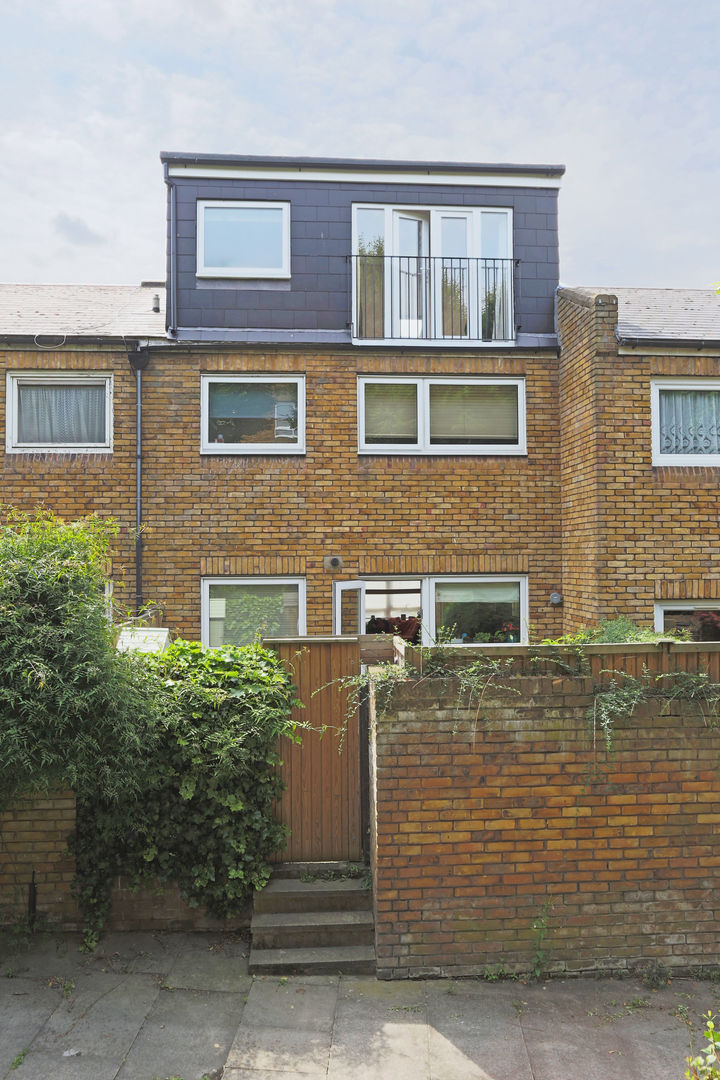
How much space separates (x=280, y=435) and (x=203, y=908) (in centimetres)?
611

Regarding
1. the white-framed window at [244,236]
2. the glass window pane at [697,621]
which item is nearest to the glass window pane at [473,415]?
the white-framed window at [244,236]

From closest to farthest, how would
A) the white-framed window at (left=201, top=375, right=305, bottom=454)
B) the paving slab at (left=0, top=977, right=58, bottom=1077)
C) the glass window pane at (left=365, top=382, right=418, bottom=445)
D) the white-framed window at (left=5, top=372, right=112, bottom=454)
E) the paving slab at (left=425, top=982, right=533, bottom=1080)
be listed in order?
1. the paving slab at (left=425, top=982, right=533, bottom=1080)
2. the paving slab at (left=0, top=977, right=58, bottom=1077)
3. the white-framed window at (left=5, top=372, right=112, bottom=454)
4. the white-framed window at (left=201, top=375, right=305, bottom=454)
5. the glass window pane at (left=365, top=382, right=418, bottom=445)

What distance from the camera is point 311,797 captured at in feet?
16.8

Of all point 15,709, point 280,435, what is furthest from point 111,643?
point 280,435

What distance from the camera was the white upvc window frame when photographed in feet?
29.6

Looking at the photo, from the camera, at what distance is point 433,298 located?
33.6ft

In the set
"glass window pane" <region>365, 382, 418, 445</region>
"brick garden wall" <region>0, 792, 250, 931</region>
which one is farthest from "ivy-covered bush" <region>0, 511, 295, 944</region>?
"glass window pane" <region>365, 382, 418, 445</region>

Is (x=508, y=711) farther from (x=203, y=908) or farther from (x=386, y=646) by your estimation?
(x=203, y=908)

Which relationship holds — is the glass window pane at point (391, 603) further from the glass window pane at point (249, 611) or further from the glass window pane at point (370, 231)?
the glass window pane at point (370, 231)

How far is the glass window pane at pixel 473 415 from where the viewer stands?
32.4 ft

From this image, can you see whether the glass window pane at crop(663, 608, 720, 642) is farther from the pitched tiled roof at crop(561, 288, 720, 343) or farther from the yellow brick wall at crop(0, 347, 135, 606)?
the yellow brick wall at crop(0, 347, 135, 606)

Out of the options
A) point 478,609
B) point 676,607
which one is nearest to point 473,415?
point 478,609

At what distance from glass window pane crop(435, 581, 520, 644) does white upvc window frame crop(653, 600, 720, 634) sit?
1.74 meters

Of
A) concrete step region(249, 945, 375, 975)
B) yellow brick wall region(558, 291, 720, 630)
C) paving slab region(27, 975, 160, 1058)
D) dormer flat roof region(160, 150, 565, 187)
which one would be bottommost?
paving slab region(27, 975, 160, 1058)
